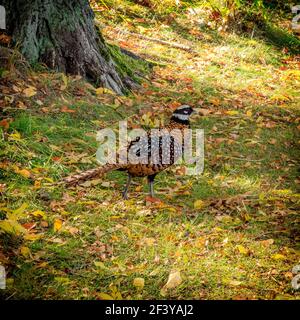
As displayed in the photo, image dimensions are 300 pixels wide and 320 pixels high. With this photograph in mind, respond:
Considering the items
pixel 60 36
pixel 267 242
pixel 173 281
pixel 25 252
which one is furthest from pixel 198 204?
pixel 60 36

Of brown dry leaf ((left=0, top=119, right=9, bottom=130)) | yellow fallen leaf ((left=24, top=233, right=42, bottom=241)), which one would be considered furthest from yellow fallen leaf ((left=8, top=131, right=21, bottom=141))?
yellow fallen leaf ((left=24, top=233, right=42, bottom=241))

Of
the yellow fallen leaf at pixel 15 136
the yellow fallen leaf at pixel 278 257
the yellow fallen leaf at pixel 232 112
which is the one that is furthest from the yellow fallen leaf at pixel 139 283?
the yellow fallen leaf at pixel 232 112

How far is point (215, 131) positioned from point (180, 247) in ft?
10.5

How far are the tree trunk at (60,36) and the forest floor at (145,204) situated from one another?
0.30m

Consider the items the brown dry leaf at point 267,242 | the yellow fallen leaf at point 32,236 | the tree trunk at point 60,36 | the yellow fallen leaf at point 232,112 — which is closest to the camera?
the yellow fallen leaf at point 32,236

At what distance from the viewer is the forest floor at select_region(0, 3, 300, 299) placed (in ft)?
12.1

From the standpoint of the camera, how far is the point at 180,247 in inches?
164

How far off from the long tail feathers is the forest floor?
5.3 inches

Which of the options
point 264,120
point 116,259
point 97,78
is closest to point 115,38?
point 97,78

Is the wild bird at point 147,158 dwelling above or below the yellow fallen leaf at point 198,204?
above

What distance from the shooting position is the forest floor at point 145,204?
3.70 metres

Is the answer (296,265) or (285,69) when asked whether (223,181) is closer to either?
(296,265)

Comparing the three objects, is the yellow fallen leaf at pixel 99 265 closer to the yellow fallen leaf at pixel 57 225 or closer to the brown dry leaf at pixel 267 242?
the yellow fallen leaf at pixel 57 225

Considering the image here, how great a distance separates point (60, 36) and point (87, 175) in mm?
2936
